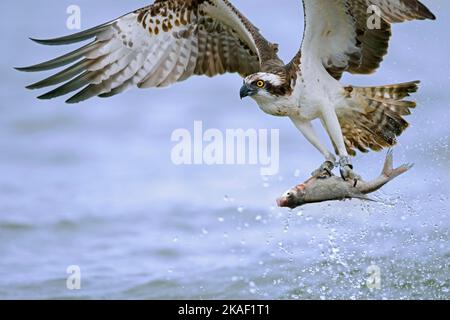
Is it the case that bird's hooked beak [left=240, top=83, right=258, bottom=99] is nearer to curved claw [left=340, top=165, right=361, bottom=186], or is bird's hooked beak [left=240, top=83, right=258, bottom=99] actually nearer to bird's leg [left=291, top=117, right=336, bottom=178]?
bird's leg [left=291, top=117, right=336, bottom=178]

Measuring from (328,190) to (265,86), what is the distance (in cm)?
122

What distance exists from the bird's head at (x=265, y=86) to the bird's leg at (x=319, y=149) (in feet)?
1.50

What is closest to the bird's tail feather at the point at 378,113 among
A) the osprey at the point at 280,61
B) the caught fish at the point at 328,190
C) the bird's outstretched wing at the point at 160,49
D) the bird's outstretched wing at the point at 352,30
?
the osprey at the point at 280,61

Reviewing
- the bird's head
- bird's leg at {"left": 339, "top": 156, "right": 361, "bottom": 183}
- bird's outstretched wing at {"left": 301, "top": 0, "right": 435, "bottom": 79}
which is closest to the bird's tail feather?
bird's outstretched wing at {"left": 301, "top": 0, "right": 435, "bottom": 79}

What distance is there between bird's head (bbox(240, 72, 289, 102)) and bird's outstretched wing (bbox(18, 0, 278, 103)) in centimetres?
53

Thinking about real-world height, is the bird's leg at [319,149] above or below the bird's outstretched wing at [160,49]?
below

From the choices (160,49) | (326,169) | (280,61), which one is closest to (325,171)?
(326,169)

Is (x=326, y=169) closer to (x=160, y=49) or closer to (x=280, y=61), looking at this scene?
(x=280, y=61)

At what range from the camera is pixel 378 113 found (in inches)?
467

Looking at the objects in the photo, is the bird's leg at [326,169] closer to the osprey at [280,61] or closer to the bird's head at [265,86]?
the osprey at [280,61]

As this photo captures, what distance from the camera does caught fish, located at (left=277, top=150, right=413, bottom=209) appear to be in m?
10.7

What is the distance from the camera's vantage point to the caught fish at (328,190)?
420 inches

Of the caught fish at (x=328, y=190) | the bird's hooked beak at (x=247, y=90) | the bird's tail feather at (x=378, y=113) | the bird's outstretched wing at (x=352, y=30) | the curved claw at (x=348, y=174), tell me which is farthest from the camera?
the bird's tail feather at (x=378, y=113)
